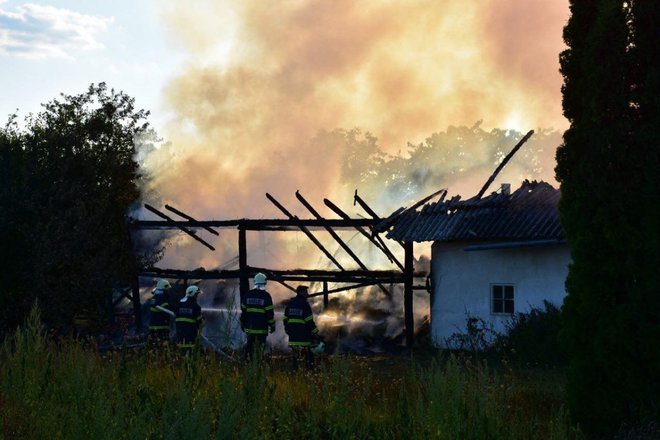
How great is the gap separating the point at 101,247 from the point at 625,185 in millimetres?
14237

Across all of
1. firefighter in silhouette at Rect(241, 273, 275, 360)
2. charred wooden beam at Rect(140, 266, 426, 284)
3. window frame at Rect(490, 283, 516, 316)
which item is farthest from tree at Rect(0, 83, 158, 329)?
window frame at Rect(490, 283, 516, 316)

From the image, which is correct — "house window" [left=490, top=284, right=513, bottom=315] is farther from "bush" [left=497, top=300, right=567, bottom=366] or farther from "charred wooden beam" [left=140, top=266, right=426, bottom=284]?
"charred wooden beam" [left=140, top=266, right=426, bottom=284]

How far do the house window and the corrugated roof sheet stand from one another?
1.17 metres

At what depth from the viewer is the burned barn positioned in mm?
19938

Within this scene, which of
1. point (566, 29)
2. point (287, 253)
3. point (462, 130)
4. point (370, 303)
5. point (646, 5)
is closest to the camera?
point (646, 5)

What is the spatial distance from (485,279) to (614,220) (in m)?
11.5

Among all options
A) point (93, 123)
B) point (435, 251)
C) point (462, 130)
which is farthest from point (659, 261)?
point (462, 130)

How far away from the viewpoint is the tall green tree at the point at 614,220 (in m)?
9.49

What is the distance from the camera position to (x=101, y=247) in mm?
21109

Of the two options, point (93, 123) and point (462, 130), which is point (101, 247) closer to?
point (93, 123)

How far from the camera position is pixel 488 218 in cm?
2084

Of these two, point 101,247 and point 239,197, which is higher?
point 239,197

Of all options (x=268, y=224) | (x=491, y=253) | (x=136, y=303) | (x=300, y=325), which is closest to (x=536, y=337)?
(x=491, y=253)

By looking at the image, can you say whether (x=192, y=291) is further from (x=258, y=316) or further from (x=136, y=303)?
(x=136, y=303)
